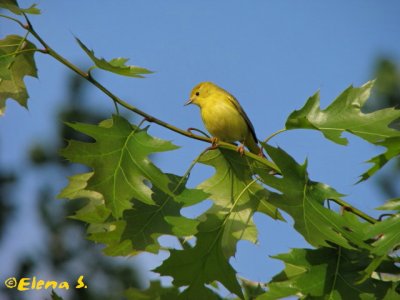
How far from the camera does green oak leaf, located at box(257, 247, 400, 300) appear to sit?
2109 mm

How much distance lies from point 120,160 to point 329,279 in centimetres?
94

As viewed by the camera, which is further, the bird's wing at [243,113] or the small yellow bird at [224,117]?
the bird's wing at [243,113]

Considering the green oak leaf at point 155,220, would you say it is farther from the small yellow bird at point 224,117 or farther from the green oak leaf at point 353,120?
the small yellow bird at point 224,117

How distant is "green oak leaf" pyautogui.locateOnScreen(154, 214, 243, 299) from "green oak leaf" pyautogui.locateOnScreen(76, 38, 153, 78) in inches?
26.7

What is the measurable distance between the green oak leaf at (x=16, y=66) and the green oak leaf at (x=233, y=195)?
0.87 meters

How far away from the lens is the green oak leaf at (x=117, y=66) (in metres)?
2.12

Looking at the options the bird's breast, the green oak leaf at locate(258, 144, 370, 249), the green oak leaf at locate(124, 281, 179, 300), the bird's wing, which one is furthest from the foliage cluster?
the bird's wing

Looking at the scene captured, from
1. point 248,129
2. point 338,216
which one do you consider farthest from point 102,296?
point 338,216

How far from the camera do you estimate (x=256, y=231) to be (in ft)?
7.97

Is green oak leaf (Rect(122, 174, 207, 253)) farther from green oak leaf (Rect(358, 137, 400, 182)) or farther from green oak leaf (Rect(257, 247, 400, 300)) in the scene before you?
green oak leaf (Rect(358, 137, 400, 182))

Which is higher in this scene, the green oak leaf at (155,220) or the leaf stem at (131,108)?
the leaf stem at (131,108)

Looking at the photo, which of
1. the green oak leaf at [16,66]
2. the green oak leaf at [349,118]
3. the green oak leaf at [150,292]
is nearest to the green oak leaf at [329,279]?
the green oak leaf at [349,118]

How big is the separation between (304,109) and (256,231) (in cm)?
63

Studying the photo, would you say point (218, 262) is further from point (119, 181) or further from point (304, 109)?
point (304, 109)
